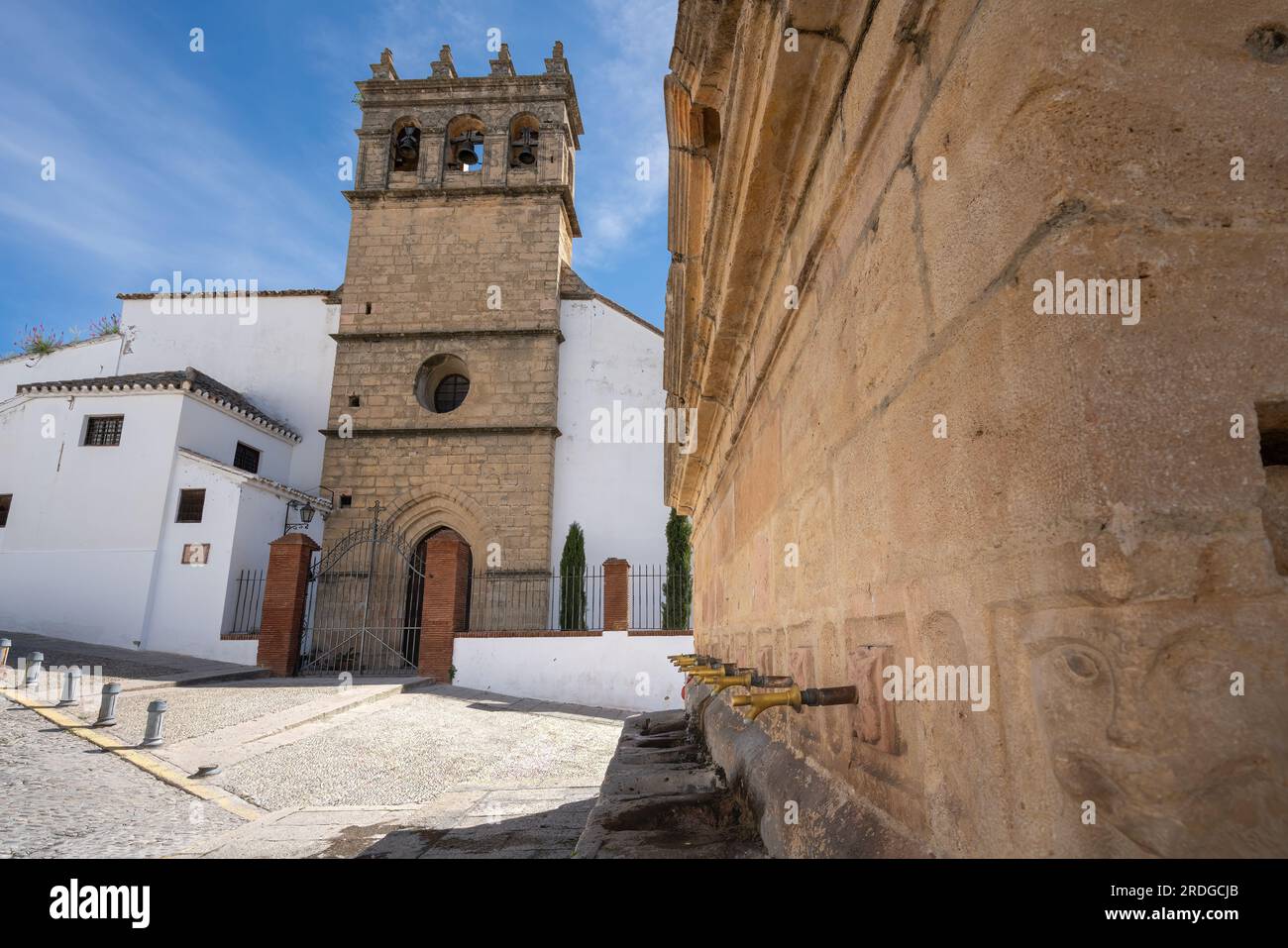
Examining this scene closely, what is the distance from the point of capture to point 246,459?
1669 centimetres

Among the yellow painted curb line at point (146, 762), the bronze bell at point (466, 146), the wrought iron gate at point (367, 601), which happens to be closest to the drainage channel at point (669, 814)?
the yellow painted curb line at point (146, 762)

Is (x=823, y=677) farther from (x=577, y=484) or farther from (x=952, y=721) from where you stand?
(x=577, y=484)

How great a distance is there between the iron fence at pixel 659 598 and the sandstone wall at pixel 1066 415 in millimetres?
13109

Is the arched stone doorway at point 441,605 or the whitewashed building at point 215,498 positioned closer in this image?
the arched stone doorway at point 441,605

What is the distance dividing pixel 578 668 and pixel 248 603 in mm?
7192

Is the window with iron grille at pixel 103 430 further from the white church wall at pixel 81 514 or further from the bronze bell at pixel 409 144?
the bronze bell at pixel 409 144

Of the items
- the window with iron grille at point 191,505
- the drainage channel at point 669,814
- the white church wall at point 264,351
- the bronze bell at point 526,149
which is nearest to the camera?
the drainage channel at point 669,814

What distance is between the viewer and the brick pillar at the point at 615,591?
40.9ft

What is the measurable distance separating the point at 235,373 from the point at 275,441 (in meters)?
3.07

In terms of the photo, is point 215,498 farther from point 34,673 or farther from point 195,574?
point 34,673

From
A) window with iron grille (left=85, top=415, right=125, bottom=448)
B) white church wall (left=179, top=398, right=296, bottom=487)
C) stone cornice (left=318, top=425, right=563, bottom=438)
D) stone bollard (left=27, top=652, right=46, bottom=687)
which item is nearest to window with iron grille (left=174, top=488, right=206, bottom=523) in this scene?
white church wall (left=179, top=398, right=296, bottom=487)

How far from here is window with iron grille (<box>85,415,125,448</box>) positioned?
15195 millimetres

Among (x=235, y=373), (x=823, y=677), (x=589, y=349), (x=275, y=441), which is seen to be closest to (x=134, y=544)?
(x=275, y=441)

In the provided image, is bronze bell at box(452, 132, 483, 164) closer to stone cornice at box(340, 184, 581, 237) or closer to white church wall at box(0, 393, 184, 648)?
stone cornice at box(340, 184, 581, 237)
